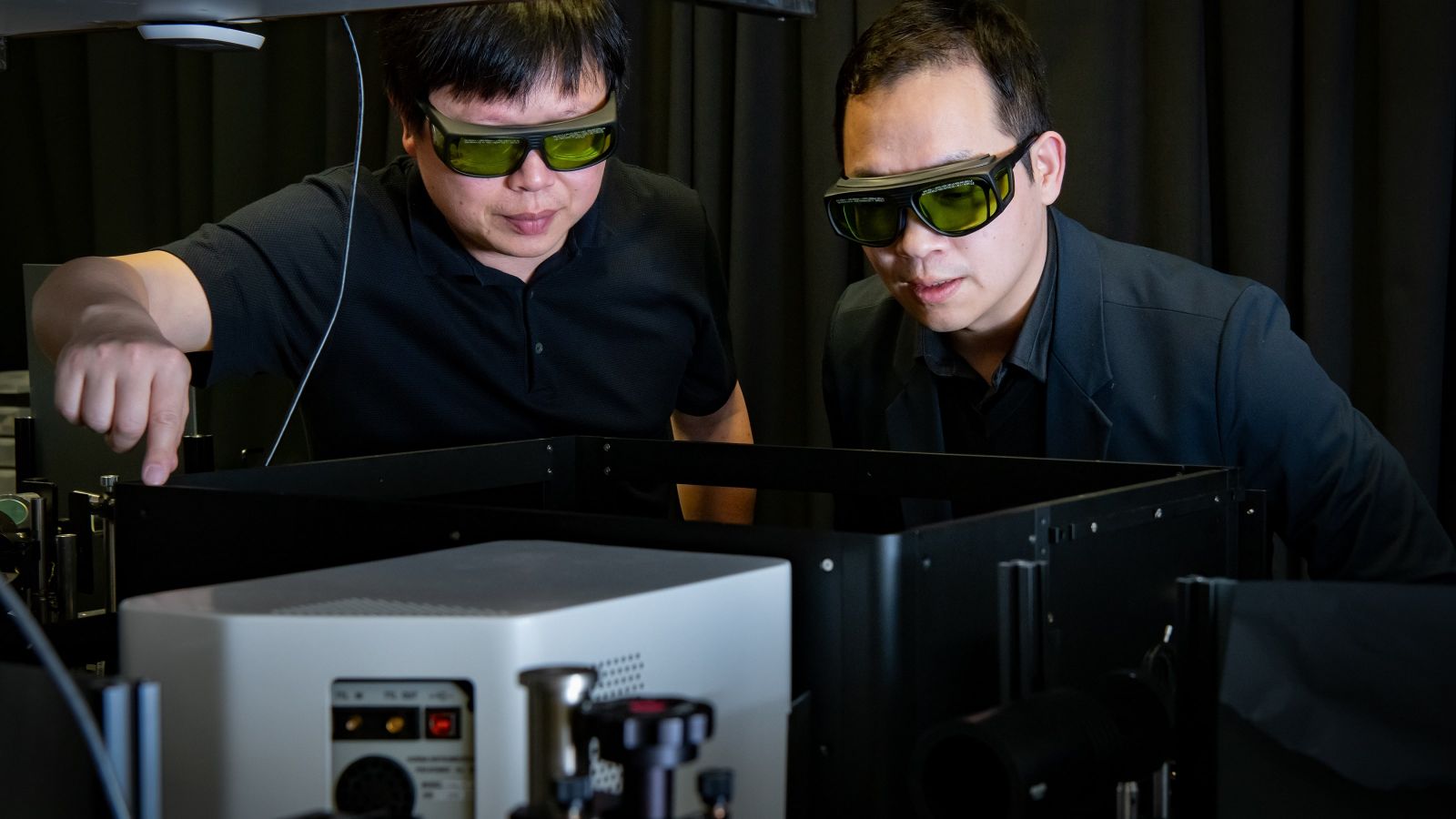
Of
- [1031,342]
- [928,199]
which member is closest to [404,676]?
[928,199]

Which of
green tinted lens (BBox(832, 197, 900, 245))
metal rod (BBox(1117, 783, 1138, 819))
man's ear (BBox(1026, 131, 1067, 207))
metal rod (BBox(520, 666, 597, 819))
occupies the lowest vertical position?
metal rod (BBox(1117, 783, 1138, 819))

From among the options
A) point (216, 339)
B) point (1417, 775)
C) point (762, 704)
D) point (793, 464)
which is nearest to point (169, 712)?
point (762, 704)

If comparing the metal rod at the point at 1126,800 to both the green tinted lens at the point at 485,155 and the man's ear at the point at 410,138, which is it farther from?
the man's ear at the point at 410,138

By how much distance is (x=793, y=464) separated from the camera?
4.47 ft

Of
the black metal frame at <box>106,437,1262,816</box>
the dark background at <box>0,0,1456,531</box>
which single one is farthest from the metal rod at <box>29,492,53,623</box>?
the dark background at <box>0,0,1456,531</box>

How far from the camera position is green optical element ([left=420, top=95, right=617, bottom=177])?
1405mm

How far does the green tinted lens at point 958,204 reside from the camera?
132 centimetres

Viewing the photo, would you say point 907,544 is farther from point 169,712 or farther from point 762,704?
point 169,712

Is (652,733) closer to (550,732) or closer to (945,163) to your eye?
(550,732)

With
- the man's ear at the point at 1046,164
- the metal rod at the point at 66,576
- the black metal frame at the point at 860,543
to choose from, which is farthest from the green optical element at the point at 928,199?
the metal rod at the point at 66,576

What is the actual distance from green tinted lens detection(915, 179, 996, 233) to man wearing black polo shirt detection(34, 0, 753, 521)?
0.34 metres

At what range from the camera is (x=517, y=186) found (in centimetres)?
148

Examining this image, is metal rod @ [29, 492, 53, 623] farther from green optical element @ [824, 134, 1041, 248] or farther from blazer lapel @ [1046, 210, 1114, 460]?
blazer lapel @ [1046, 210, 1114, 460]

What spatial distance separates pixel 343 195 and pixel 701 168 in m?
0.93
